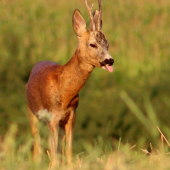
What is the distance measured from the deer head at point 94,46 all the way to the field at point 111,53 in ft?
18.4

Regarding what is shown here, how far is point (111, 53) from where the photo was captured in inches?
648

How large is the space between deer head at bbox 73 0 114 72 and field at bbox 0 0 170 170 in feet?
18.4

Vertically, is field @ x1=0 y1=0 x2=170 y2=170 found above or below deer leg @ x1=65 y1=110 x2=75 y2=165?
below

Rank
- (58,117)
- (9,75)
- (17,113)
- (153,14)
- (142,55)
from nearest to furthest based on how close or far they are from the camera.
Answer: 1. (58,117)
2. (17,113)
3. (9,75)
4. (142,55)
5. (153,14)

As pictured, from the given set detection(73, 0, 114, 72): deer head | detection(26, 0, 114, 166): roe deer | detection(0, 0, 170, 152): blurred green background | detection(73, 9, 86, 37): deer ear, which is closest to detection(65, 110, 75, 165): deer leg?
detection(26, 0, 114, 166): roe deer

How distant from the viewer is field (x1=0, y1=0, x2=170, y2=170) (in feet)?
43.8

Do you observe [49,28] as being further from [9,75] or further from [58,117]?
[58,117]

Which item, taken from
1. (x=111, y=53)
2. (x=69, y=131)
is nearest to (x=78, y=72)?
(x=69, y=131)

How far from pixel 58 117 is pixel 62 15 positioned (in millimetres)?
10930

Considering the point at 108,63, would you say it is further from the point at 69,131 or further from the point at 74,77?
the point at 69,131

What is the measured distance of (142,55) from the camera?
16391 millimetres

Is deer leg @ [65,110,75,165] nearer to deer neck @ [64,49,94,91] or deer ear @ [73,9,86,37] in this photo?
deer neck @ [64,49,94,91]

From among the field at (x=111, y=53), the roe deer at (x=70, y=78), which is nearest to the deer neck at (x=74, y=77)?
the roe deer at (x=70, y=78)

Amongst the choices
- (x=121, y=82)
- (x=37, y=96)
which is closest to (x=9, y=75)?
(x=121, y=82)
